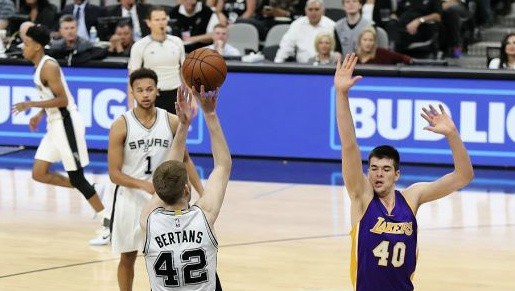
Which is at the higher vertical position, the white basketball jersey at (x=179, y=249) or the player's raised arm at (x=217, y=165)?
the player's raised arm at (x=217, y=165)

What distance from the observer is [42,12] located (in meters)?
17.3

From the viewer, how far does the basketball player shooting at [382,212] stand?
6.03 m

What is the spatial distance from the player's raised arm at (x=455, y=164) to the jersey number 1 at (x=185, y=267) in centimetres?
117

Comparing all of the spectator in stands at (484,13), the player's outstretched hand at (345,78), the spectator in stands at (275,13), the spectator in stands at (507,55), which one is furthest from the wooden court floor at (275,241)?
the spectator in stands at (484,13)

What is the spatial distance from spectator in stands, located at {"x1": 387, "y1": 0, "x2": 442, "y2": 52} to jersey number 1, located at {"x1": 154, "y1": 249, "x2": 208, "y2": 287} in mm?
10236

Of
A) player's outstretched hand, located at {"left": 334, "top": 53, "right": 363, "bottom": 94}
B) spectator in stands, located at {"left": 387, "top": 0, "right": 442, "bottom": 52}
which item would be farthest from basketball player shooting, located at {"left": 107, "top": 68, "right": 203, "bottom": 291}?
spectator in stands, located at {"left": 387, "top": 0, "right": 442, "bottom": 52}

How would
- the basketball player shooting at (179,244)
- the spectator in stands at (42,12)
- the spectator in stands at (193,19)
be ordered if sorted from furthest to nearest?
the spectator in stands at (42,12)
the spectator in stands at (193,19)
the basketball player shooting at (179,244)

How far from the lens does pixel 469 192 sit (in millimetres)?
12477

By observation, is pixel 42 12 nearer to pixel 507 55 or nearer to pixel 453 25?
pixel 453 25

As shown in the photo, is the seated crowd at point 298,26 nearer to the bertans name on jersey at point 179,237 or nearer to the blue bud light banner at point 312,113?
the blue bud light banner at point 312,113

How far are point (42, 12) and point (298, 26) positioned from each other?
417cm

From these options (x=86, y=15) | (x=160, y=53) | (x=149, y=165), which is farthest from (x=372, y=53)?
(x=149, y=165)

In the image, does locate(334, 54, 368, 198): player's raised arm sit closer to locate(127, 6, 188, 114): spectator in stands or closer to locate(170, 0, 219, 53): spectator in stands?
locate(127, 6, 188, 114): spectator in stands

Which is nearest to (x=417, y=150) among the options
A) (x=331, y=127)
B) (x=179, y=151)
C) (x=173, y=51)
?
(x=331, y=127)
